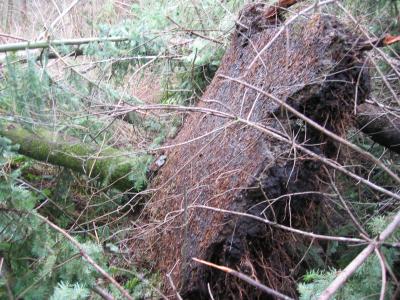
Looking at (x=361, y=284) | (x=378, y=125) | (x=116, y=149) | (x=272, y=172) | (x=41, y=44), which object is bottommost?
(x=116, y=149)

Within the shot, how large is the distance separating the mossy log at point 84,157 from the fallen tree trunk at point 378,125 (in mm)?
1988

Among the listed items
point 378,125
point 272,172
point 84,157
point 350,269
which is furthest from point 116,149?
point 350,269

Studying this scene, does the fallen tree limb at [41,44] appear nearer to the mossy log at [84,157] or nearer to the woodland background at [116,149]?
the woodland background at [116,149]

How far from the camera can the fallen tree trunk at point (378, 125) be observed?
163 inches

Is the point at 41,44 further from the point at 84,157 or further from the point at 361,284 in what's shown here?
the point at 361,284

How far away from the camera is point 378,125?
4.21 meters

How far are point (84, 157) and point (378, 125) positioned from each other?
8.91 feet

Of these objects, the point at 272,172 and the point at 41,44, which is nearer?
the point at 272,172

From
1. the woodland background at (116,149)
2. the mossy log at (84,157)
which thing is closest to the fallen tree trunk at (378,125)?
the woodland background at (116,149)

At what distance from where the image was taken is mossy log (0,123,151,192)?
4.68 metres

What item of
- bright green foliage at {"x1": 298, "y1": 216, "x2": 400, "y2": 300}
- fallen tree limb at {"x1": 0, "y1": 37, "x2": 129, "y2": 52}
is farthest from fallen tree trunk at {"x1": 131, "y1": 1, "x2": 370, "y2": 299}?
fallen tree limb at {"x1": 0, "y1": 37, "x2": 129, "y2": 52}

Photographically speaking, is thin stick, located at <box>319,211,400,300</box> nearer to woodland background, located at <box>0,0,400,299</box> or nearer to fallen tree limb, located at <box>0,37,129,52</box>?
woodland background, located at <box>0,0,400,299</box>

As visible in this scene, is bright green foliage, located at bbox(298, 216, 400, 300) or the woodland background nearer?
bright green foliage, located at bbox(298, 216, 400, 300)

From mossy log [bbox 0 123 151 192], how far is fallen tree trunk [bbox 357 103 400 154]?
6.52 ft
